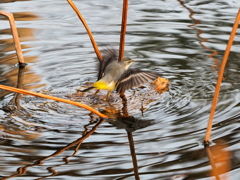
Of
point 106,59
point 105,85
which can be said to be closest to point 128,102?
point 105,85

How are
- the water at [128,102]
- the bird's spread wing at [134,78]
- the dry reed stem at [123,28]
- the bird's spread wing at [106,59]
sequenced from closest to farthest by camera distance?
1. the water at [128,102]
2. the bird's spread wing at [134,78]
3. the dry reed stem at [123,28]
4. the bird's spread wing at [106,59]

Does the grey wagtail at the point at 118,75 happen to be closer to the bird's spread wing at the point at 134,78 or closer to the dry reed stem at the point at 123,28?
the bird's spread wing at the point at 134,78

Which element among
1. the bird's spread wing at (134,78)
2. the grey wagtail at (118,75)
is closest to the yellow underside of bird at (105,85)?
the grey wagtail at (118,75)

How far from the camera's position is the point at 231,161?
308cm

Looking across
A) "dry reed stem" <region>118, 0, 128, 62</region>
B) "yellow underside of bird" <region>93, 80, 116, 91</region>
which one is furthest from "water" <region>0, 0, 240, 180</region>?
"dry reed stem" <region>118, 0, 128, 62</region>

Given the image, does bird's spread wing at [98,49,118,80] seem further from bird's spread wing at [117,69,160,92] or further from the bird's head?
bird's spread wing at [117,69,160,92]

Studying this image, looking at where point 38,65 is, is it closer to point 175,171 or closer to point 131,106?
point 131,106

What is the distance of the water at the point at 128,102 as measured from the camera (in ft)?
10.2

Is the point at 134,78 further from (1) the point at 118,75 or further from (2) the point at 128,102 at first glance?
(2) the point at 128,102

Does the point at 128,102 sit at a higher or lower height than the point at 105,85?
lower

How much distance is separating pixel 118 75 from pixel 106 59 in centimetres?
51

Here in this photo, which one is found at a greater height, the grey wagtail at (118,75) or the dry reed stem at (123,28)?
the dry reed stem at (123,28)

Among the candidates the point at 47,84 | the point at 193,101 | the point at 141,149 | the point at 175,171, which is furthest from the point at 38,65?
the point at 175,171

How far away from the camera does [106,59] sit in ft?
15.0
